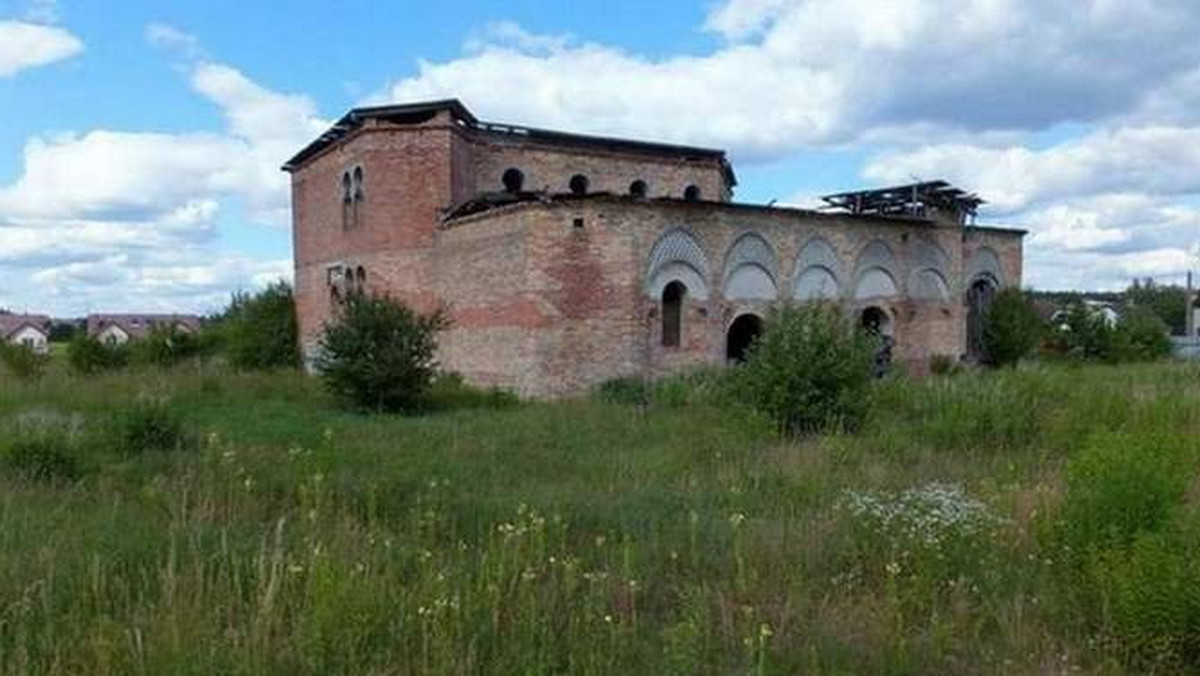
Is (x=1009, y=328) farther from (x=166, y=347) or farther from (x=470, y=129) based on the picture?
(x=166, y=347)

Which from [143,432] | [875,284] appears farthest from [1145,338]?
[143,432]

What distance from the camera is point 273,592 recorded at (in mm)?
4621

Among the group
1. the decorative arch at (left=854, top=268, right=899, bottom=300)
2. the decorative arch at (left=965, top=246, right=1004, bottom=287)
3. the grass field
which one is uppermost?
the decorative arch at (left=965, top=246, right=1004, bottom=287)

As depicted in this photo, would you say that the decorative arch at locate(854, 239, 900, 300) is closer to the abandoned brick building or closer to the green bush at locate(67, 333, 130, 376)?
the abandoned brick building

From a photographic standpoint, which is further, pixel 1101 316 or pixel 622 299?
pixel 1101 316

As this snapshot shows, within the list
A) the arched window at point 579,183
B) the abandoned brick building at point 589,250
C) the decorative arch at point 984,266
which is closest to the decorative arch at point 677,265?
the abandoned brick building at point 589,250

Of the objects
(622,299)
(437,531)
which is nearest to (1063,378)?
(622,299)

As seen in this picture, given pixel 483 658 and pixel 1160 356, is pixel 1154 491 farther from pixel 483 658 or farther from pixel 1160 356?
pixel 1160 356

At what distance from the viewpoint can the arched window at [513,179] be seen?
31312 mm

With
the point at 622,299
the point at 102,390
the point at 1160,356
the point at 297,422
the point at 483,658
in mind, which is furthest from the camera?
the point at 1160,356

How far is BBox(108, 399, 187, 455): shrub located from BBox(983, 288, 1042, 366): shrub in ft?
97.8

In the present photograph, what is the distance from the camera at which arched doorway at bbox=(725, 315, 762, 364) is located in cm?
2831

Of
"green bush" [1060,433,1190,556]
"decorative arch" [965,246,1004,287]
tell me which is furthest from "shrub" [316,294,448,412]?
"decorative arch" [965,246,1004,287]

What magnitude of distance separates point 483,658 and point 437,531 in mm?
2751
